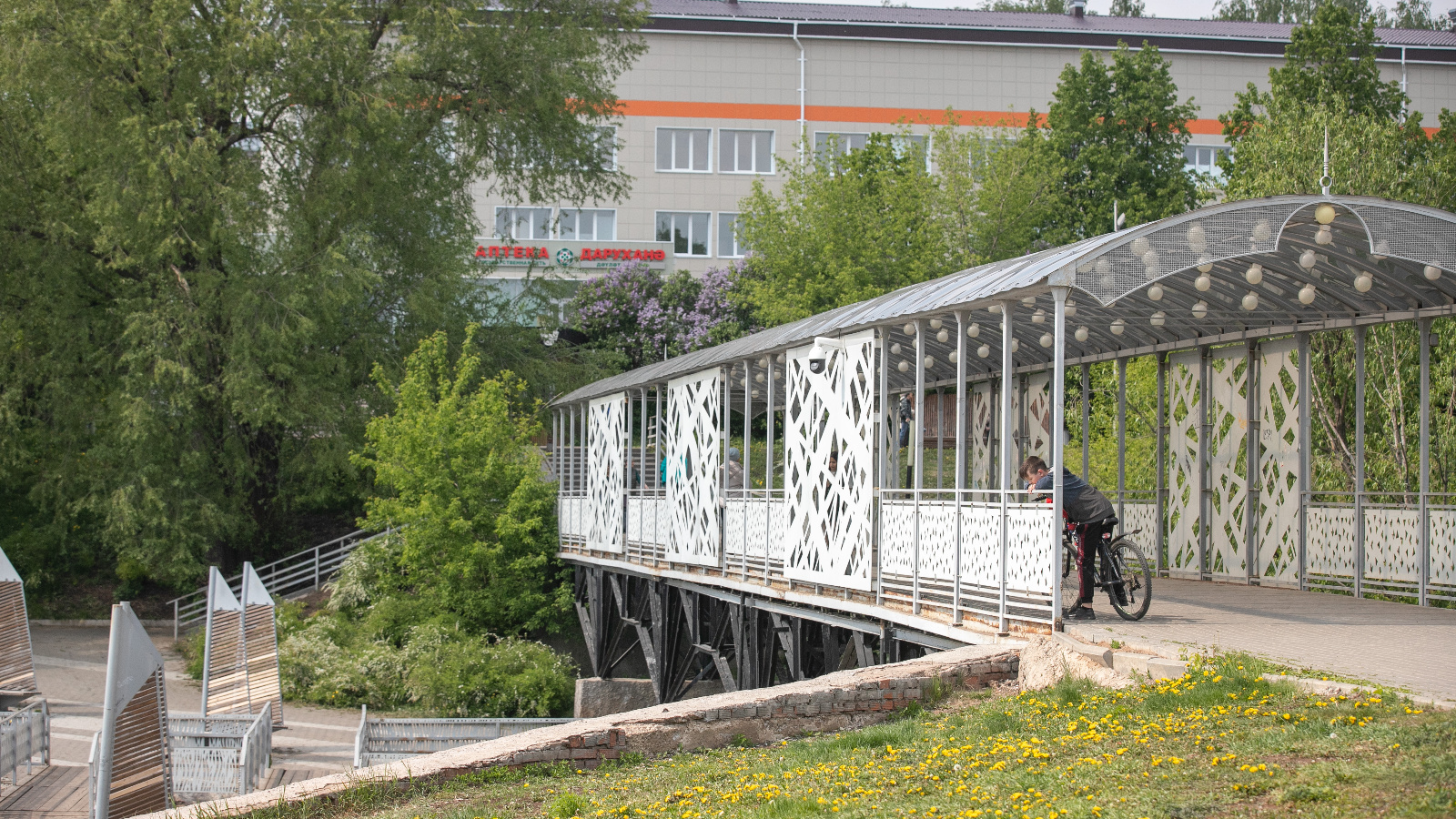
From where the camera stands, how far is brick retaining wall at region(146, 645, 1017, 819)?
8.41 metres

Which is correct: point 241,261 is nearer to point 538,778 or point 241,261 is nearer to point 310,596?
point 310,596

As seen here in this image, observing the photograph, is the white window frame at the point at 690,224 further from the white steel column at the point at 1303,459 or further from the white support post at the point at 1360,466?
the white support post at the point at 1360,466

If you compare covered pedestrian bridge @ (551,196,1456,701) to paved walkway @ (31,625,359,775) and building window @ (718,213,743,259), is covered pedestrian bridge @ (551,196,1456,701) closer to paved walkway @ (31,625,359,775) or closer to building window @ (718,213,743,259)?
paved walkway @ (31,625,359,775)

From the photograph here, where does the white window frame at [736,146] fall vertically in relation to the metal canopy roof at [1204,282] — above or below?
above

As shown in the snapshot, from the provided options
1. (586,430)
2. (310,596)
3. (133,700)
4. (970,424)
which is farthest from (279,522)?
(133,700)

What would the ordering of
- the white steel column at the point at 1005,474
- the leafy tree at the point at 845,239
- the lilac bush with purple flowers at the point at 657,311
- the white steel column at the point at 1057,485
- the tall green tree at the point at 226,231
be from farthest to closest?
1. the lilac bush with purple flowers at the point at 657,311
2. the leafy tree at the point at 845,239
3. the tall green tree at the point at 226,231
4. the white steel column at the point at 1005,474
5. the white steel column at the point at 1057,485

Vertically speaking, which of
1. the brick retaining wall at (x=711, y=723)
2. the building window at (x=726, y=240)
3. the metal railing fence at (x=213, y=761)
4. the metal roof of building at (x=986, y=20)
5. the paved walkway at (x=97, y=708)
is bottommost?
the paved walkway at (x=97, y=708)

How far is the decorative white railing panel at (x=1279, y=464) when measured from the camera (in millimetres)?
15195

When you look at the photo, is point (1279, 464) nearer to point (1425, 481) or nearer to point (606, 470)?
point (1425, 481)

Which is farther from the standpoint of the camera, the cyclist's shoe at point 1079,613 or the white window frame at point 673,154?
the white window frame at point 673,154

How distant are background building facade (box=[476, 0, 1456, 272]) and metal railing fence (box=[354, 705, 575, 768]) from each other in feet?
98.3

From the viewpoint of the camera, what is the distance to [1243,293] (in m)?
13.8

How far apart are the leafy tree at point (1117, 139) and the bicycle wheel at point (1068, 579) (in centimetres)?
2408

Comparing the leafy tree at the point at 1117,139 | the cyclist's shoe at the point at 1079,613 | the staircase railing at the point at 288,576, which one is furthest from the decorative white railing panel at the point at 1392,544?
the leafy tree at the point at 1117,139
